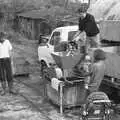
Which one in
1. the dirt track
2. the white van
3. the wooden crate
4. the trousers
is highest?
the white van

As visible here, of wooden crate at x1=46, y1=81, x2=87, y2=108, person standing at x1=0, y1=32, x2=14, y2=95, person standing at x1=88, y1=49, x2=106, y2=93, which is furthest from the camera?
person standing at x1=0, y1=32, x2=14, y2=95

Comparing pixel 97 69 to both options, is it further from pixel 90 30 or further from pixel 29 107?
pixel 29 107

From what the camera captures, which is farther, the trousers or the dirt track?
the trousers

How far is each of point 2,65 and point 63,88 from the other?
106 inches

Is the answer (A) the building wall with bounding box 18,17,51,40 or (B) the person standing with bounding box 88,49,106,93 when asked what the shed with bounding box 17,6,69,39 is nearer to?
(A) the building wall with bounding box 18,17,51,40

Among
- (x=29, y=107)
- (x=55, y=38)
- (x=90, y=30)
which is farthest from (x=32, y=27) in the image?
(x=29, y=107)

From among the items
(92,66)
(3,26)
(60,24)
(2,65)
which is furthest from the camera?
(3,26)

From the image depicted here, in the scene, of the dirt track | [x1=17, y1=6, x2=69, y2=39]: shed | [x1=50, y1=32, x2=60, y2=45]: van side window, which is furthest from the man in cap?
[x1=17, y1=6, x2=69, y2=39]: shed

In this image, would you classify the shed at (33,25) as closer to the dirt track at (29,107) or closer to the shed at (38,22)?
the shed at (38,22)

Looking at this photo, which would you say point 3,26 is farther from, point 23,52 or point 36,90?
point 36,90


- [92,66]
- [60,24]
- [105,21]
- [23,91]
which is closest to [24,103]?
[23,91]

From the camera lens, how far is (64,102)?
7535mm

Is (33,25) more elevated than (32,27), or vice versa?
(33,25)

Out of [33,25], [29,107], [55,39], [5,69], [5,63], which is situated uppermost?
[33,25]
